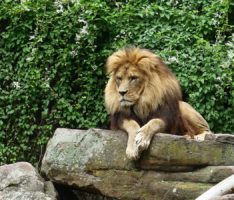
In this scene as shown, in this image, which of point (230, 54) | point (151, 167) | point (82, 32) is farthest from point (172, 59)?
point (151, 167)

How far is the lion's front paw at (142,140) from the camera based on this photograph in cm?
702

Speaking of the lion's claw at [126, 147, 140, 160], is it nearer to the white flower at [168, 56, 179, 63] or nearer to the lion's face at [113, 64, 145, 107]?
the lion's face at [113, 64, 145, 107]

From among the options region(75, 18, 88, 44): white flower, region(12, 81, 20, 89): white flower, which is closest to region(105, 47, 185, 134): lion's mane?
region(75, 18, 88, 44): white flower

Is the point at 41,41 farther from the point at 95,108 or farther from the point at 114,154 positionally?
the point at 114,154

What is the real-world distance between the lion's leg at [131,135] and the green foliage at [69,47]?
8.63ft

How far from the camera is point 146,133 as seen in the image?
23.2 ft

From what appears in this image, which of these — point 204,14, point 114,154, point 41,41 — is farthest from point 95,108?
point 114,154

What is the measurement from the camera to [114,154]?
7359mm

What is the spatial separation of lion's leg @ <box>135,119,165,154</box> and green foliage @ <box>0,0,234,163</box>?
2.78 metres

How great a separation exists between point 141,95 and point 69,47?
3.07 meters

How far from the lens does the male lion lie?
290 inches

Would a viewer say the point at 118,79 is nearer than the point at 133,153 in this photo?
No

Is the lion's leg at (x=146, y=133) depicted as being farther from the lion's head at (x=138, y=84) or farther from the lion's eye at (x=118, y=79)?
the lion's eye at (x=118, y=79)

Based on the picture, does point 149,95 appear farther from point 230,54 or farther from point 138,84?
point 230,54
